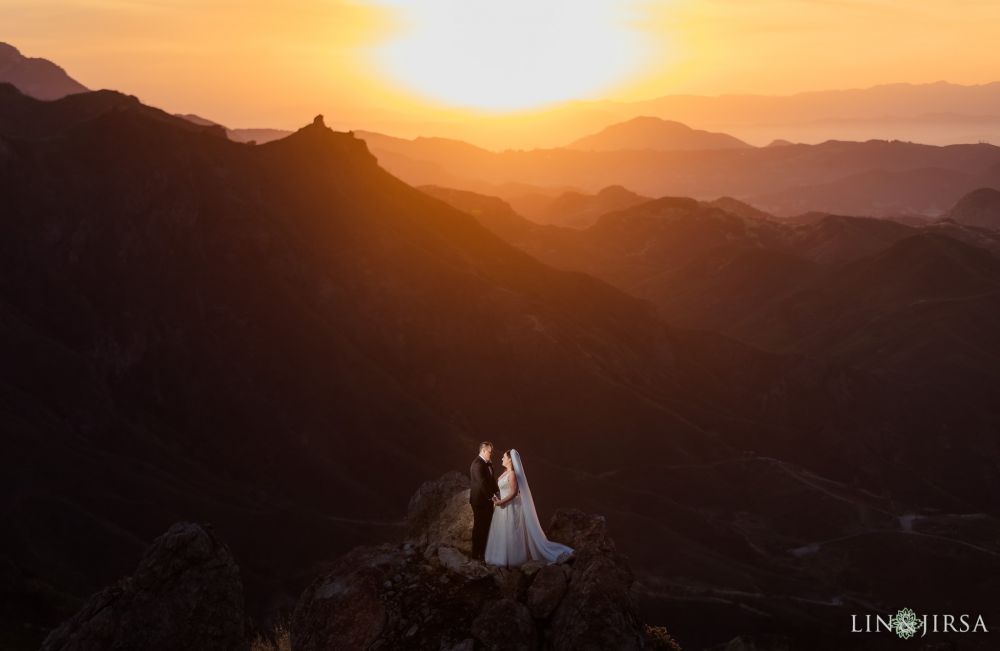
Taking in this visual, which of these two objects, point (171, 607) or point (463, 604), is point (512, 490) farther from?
point (171, 607)

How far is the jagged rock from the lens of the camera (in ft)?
82.0

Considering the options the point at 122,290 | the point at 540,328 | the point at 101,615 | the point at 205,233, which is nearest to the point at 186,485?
the point at 122,290

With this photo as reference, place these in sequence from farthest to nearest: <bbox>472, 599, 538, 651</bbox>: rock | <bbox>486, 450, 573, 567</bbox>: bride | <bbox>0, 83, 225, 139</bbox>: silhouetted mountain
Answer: <bbox>0, 83, 225, 139</bbox>: silhouetted mountain < <bbox>486, 450, 573, 567</bbox>: bride < <bbox>472, 599, 538, 651</bbox>: rock

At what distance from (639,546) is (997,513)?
63638 millimetres

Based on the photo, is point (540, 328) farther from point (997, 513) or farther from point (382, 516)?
point (997, 513)

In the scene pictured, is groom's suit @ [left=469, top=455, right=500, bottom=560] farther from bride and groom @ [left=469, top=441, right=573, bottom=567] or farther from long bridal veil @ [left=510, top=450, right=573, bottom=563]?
long bridal veil @ [left=510, top=450, right=573, bottom=563]

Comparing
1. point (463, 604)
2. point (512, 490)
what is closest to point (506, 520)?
point (512, 490)

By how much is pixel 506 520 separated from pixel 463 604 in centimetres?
238

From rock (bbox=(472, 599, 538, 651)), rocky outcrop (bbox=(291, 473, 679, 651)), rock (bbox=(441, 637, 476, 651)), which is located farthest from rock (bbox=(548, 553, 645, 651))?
rock (bbox=(441, 637, 476, 651))

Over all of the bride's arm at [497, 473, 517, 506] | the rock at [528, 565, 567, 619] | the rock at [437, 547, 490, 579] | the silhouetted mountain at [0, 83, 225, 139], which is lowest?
the rock at [528, 565, 567, 619]

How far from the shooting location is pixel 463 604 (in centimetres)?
2344

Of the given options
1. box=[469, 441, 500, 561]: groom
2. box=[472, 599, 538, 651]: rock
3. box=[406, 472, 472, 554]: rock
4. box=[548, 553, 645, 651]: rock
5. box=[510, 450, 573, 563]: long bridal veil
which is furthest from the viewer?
box=[406, 472, 472, 554]: rock

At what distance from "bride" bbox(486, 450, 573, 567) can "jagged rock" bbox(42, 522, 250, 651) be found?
8025mm

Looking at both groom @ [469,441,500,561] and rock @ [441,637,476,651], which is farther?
groom @ [469,441,500,561]
